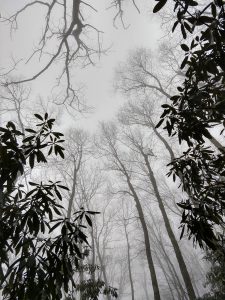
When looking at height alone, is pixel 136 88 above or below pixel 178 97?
above

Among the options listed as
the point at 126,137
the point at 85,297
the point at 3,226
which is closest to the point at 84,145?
the point at 126,137

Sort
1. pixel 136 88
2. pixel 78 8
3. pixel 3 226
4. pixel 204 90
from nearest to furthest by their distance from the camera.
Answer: pixel 204 90
pixel 3 226
pixel 78 8
pixel 136 88

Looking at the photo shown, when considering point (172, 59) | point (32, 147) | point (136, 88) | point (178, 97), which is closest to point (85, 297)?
point (32, 147)

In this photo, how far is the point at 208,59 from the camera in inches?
82.1

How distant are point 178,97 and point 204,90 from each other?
244 mm

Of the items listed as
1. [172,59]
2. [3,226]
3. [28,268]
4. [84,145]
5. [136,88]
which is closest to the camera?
[28,268]

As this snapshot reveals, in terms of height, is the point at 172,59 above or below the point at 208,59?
above

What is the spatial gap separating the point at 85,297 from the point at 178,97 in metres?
10.1

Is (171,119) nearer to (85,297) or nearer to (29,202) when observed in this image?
(29,202)

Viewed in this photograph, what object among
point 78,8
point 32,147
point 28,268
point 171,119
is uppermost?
point 78,8

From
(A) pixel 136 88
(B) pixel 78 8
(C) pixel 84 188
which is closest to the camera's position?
(B) pixel 78 8

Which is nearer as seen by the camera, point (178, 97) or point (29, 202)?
point (178, 97)

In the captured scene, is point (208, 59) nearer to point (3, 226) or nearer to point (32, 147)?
point (32, 147)

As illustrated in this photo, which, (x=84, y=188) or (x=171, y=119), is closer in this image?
(x=171, y=119)
